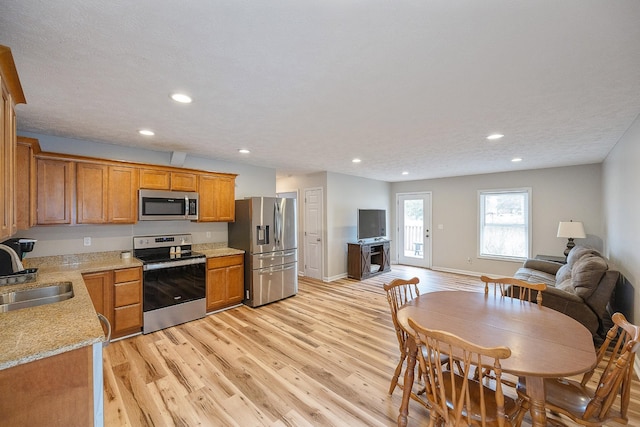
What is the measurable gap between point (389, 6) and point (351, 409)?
2.58 meters

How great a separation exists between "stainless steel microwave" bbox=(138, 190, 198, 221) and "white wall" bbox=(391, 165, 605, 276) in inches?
219

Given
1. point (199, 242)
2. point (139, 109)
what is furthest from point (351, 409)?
point (199, 242)

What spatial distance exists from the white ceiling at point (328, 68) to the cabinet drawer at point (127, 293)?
176 centimetres

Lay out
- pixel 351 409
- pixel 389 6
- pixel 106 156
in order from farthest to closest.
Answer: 1. pixel 106 156
2. pixel 351 409
3. pixel 389 6

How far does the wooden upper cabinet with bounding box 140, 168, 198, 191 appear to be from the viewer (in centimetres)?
361

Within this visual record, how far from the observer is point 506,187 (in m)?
5.92

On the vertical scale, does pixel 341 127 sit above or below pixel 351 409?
above

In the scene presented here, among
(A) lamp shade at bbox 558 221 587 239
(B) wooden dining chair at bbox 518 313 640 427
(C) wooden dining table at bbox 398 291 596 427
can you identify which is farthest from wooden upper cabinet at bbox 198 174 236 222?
(A) lamp shade at bbox 558 221 587 239

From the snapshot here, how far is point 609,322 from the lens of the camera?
3.02m

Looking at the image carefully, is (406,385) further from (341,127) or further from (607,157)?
(607,157)

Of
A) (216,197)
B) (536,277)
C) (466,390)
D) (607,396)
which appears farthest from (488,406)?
(216,197)

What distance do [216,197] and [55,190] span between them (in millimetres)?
1823

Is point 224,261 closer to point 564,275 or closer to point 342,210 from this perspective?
point 342,210

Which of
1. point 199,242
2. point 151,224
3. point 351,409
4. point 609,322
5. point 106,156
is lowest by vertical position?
point 351,409
